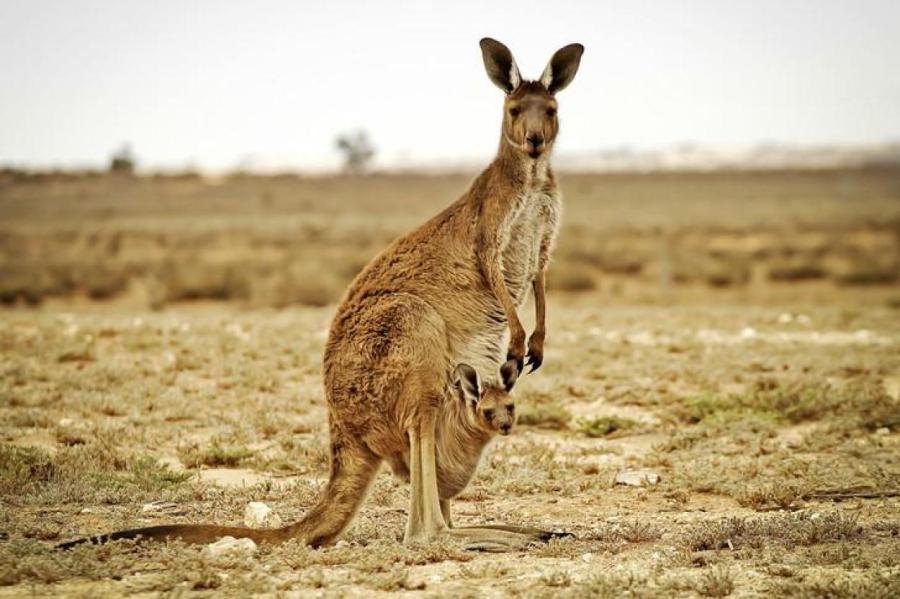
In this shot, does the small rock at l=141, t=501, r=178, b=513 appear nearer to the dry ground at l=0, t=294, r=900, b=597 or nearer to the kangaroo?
the dry ground at l=0, t=294, r=900, b=597

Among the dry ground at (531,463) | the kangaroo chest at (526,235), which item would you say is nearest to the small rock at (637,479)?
the dry ground at (531,463)

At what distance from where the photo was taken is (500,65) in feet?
21.1

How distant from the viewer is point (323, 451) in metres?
8.17

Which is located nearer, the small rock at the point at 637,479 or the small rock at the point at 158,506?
the small rock at the point at 158,506

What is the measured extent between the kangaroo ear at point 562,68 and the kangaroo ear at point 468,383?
6.29 ft

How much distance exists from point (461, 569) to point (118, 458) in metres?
3.70

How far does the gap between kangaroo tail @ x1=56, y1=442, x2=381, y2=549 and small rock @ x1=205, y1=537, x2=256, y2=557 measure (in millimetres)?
52

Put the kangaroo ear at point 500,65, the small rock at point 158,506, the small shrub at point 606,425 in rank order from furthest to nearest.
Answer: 1. the small shrub at point 606,425
2. the small rock at point 158,506
3. the kangaroo ear at point 500,65

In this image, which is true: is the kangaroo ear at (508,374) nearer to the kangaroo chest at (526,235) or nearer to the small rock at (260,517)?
the kangaroo chest at (526,235)

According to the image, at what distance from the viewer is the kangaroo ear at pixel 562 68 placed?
6.35m

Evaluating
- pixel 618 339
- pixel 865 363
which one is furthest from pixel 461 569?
pixel 618 339

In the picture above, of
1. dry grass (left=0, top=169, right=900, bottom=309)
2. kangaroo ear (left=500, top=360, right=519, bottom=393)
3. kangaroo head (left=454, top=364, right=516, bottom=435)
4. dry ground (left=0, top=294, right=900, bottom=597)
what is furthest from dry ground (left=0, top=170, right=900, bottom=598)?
dry grass (left=0, top=169, right=900, bottom=309)

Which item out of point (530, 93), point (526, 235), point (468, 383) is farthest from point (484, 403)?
point (530, 93)

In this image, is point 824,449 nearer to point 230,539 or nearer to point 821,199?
point 230,539
